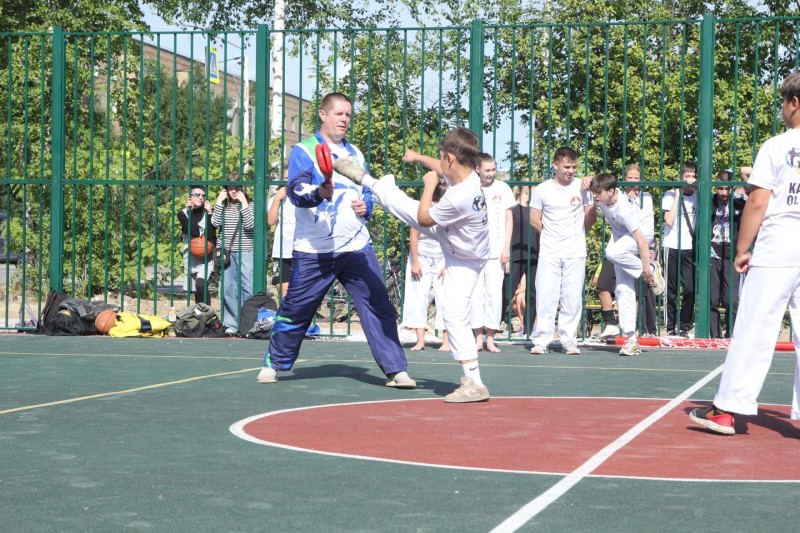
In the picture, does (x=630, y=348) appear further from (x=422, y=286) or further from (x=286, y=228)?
(x=286, y=228)

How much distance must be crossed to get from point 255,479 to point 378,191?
2.91 metres

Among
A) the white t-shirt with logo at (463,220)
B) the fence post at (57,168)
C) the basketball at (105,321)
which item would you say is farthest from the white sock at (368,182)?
the fence post at (57,168)

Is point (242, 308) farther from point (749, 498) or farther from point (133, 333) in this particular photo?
point (749, 498)

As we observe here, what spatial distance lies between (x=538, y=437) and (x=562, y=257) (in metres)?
5.60

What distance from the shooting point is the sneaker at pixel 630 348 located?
11.7 metres

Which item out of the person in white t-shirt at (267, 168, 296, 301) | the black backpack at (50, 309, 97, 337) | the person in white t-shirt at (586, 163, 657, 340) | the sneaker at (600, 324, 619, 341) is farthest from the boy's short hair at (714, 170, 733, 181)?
the black backpack at (50, 309, 97, 337)

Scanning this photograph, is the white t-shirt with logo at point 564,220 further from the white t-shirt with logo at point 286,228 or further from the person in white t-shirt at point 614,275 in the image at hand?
the white t-shirt with logo at point 286,228

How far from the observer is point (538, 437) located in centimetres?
644

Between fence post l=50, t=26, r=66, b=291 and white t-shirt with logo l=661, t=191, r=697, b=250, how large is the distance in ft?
21.9

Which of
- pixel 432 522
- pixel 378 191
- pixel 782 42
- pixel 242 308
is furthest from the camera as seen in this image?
pixel 782 42

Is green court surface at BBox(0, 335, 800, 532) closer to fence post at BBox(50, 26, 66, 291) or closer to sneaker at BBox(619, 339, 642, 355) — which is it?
sneaker at BBox(619, 339, 642, 355)

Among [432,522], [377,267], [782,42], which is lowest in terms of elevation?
[432,522]

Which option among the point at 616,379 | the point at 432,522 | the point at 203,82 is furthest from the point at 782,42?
the point at 203,82

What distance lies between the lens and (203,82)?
41.8 metres
